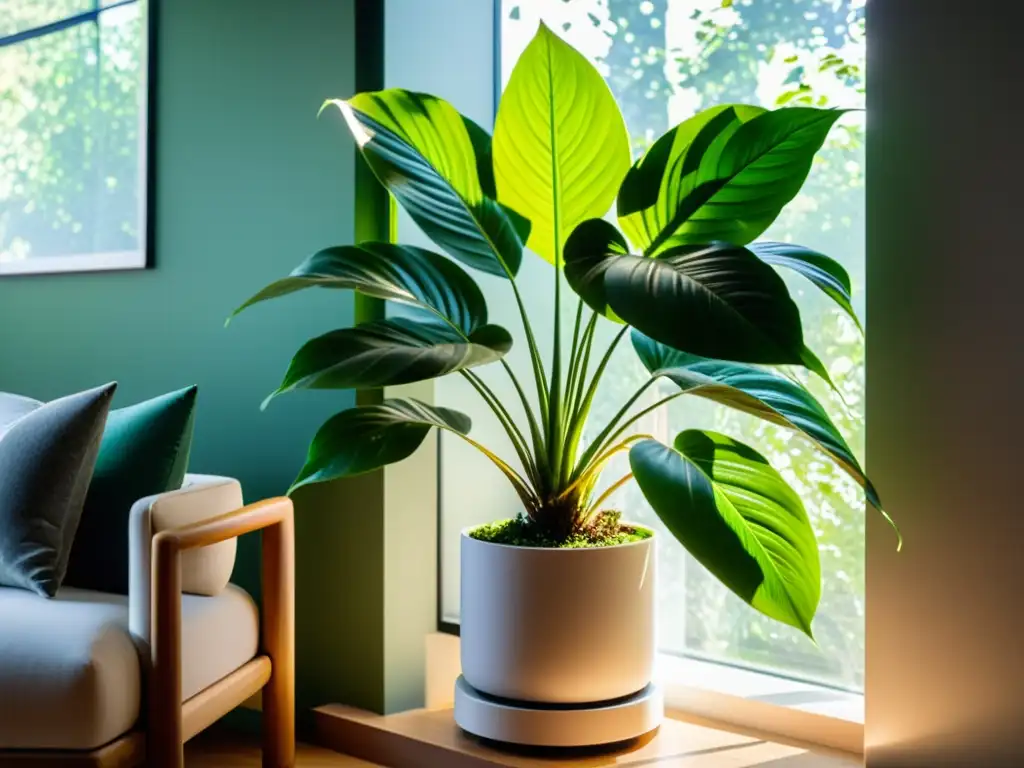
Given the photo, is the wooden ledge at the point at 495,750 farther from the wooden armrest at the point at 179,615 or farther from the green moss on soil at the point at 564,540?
the green moss on soil at the point at 564,540

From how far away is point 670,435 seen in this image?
Answer: 212 cm

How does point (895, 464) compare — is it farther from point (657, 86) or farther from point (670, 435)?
point (657, 86)

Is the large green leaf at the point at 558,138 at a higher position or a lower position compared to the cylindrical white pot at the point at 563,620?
higher

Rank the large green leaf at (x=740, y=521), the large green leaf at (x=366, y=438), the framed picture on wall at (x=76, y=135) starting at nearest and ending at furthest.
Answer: the large green leaf at (x=740, y=521), the large green leaf at (x=366, y=438), the framed picture on wall at (x=76, y=135)

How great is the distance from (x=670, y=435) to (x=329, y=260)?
861 millimetres

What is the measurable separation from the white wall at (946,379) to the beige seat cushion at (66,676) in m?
1.22

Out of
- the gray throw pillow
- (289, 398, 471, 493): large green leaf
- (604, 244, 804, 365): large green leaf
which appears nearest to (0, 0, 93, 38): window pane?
the gray throw pillow

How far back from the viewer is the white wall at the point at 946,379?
1502mm

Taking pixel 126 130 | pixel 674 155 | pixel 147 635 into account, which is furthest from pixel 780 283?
pixel 126 130

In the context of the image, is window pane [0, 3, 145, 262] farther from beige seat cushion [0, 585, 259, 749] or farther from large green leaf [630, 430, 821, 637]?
large green leaf [630, 430, 821, 637]

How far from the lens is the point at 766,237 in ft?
6.56

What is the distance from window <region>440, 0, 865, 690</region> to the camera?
6.20 feet

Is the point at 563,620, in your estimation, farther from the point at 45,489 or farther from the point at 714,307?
the point at 45,489

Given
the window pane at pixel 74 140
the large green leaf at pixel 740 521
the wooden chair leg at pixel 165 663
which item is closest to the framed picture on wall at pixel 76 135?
the window pane at pixel 74 140
